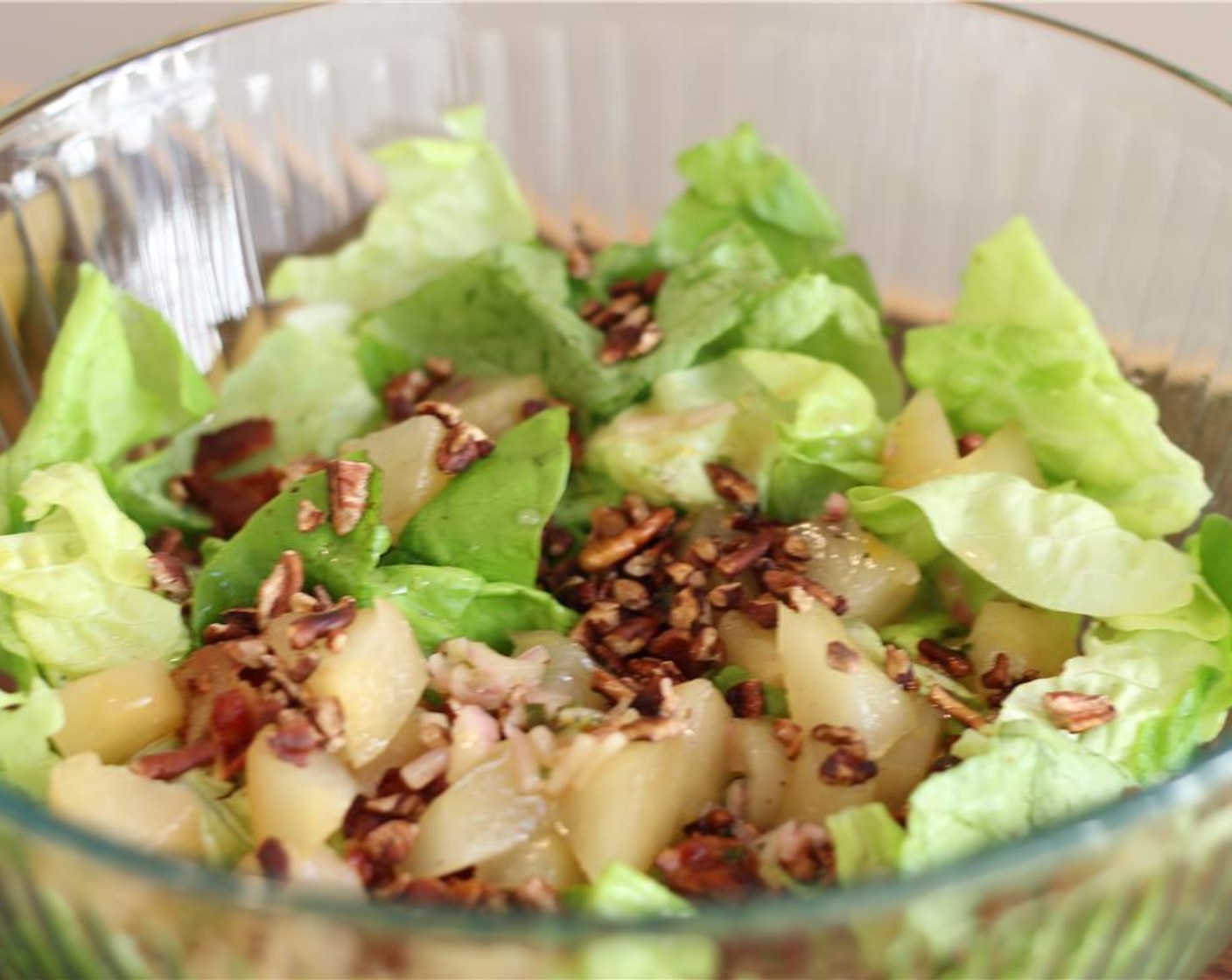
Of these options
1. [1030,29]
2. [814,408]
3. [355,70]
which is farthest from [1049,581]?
[355,70]

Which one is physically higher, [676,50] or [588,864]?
[676,50]

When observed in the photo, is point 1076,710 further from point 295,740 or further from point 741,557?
point 295,740

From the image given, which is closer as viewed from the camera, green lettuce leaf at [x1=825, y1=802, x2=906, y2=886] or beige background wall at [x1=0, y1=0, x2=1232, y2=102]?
green lettuce leaf at [x1=825, y1=802, x2=906, y2=886]

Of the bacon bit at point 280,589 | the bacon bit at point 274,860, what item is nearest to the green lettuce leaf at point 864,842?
the bacon bit at point 274,860

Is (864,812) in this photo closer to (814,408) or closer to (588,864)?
(588,864)

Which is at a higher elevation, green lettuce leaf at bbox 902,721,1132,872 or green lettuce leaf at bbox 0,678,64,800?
green lettuce leaf at bbox 902,721,1132,872

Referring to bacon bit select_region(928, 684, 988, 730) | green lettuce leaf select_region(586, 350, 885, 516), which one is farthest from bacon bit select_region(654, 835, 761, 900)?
green lettuce leaf select_region(586, 350, 885, 516)

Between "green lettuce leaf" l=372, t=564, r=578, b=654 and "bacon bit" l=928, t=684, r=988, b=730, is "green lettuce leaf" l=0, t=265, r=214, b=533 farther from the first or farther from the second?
"bacon bit" l=928, t=684, r=988, b=730
